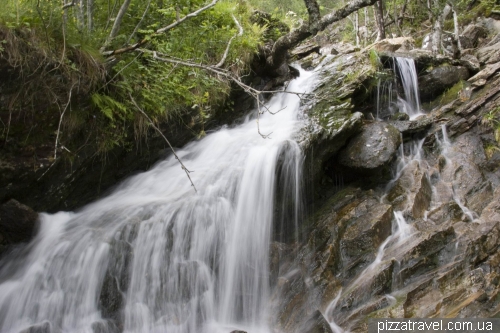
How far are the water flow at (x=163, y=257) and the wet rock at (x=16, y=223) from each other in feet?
0.76

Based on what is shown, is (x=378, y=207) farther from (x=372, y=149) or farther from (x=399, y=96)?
(x=399, y=96)

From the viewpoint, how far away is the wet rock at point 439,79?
9.59 meters

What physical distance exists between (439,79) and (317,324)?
26.8 feet

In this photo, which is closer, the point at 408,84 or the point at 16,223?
the point at 16,223

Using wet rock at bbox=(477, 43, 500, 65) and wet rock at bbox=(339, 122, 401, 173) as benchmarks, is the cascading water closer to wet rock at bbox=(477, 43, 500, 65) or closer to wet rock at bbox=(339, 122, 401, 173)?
wet rock at bbox=(477, 43, 500, 65)

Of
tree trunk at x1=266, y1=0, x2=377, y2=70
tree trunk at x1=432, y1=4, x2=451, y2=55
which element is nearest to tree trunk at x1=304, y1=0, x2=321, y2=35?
tree trunk at x1=266, y1=0, x2=377, y2=70

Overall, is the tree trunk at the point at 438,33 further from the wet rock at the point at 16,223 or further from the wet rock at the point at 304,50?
the wet rock at the point at 16,223

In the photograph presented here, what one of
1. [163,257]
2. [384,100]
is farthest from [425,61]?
[163,257]

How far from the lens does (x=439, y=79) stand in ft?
31.7

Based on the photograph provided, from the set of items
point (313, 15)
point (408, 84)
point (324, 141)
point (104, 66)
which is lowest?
point (408, 84)

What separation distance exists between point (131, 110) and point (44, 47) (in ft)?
4.56

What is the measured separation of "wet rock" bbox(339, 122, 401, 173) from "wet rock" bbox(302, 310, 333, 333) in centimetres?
294

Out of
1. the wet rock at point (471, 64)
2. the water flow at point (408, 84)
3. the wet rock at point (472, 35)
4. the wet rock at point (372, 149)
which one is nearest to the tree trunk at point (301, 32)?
the wet rock at point (372, 149)

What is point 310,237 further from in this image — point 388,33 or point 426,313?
point 388,33
